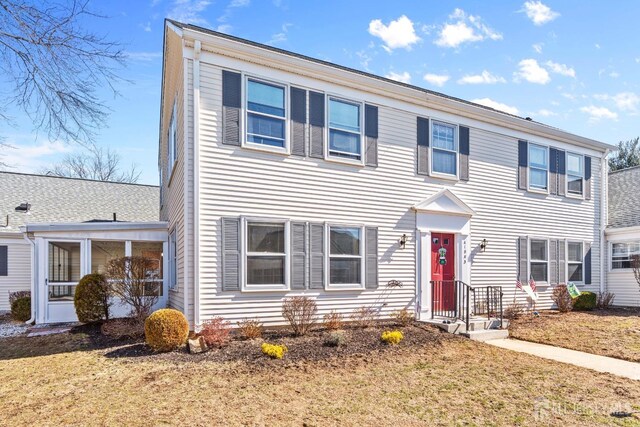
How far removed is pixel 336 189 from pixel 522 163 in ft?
21.8

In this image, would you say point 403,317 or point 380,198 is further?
point 380,198

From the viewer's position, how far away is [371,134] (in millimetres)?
9992

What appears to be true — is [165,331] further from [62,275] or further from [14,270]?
[14,270]

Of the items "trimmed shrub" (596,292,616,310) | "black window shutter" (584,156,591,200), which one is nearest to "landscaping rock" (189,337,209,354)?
"trimmed shrub" (596,292,616,310)

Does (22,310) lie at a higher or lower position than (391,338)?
lower

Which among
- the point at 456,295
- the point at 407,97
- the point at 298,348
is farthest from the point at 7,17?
the point at 456,295

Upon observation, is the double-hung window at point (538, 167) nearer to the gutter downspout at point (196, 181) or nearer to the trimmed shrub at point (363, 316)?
the trimmed shrub at point (363, 316)

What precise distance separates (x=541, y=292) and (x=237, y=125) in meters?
10.4

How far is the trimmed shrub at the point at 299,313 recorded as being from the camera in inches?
324

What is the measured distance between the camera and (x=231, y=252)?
8180mm

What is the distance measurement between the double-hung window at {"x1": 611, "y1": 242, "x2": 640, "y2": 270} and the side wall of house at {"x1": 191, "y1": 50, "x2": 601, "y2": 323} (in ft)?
2.84

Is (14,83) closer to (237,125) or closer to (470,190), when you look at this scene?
(237,125)

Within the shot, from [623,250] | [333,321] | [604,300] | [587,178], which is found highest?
[587,178]

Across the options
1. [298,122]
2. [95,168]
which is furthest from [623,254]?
[95,168]
